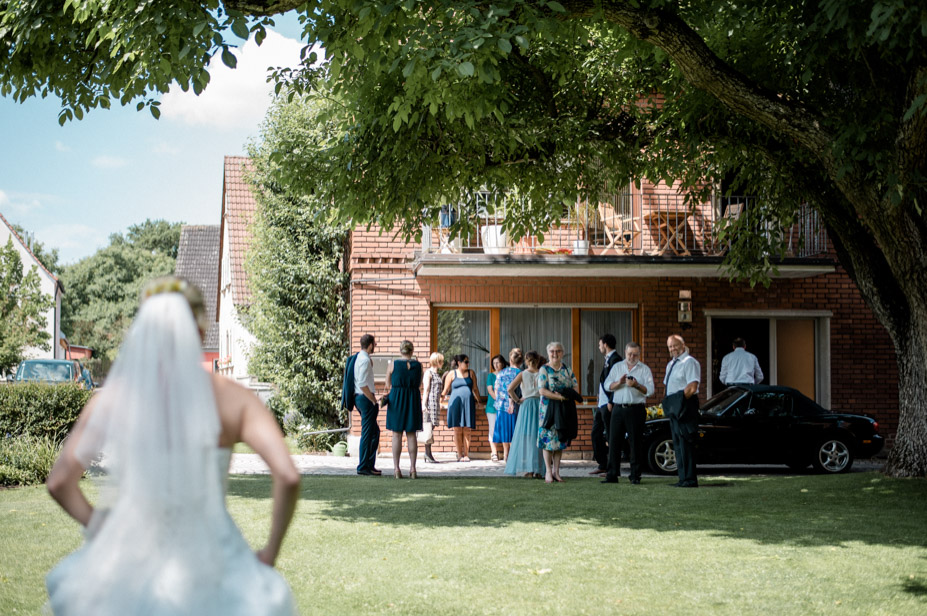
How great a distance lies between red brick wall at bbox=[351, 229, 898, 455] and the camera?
61.5 ft

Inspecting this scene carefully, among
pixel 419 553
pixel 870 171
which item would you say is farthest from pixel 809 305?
pixel 419 553

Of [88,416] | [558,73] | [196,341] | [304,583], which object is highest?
[558,73]

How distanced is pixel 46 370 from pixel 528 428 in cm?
2159

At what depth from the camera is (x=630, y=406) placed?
12.8 m

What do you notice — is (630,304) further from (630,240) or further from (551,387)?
(551,387)

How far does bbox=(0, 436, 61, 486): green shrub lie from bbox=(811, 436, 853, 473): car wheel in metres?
11.4

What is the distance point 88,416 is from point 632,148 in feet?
39.4

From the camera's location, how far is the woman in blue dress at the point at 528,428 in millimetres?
13430

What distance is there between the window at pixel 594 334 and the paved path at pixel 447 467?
181cm

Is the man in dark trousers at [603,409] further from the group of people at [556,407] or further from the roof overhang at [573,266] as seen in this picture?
the roof overhang at [573,266]

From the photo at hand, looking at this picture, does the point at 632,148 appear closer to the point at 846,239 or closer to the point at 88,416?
the point at 846,239

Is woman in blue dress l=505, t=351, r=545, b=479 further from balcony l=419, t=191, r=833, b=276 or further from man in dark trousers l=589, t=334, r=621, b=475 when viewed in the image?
balcony l=419, t=191, r=833, b=276

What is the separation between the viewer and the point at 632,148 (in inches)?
555

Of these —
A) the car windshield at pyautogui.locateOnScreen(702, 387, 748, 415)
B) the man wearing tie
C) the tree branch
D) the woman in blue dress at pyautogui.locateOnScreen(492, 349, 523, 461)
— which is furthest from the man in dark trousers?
the tree branch
